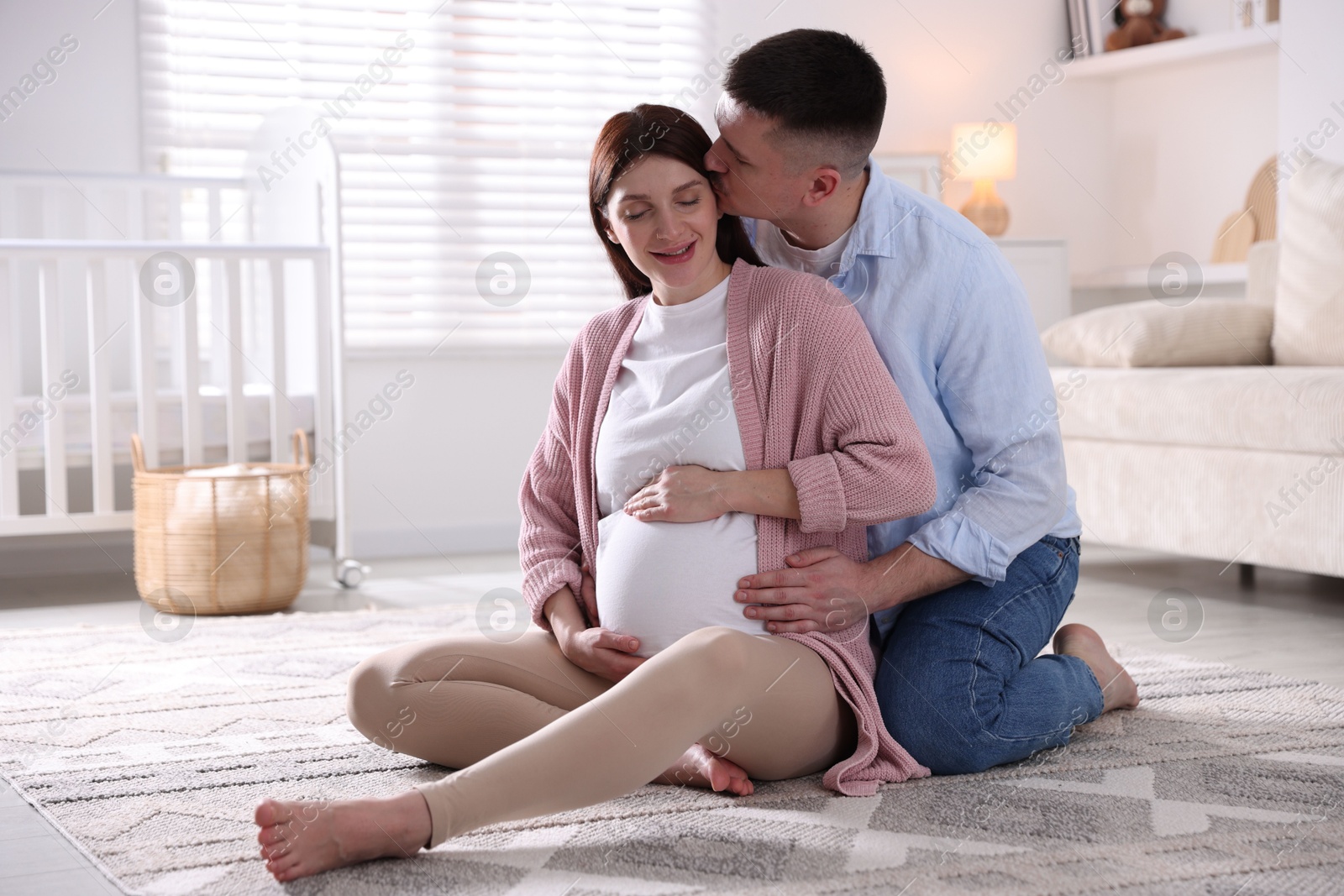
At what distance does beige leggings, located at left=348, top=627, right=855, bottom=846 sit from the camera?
43.5 inches

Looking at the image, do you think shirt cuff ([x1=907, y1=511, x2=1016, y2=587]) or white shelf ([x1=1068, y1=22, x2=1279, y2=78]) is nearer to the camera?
shirt cuff ([x1=907, y1=511, x2=1016, y2=587])

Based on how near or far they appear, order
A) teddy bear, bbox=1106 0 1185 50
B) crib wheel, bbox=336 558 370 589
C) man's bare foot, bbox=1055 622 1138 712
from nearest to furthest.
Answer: man's bare foot, bbox=1055 622 1138 712 < crib wheel, bbox=336 558 370 589 < teddy bear, bbox=1106 0 1185 50

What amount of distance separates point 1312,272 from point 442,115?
2.08 meters

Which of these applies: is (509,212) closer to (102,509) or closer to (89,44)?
(89,44)

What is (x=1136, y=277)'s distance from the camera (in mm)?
3953

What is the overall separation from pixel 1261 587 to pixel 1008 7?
2.09m

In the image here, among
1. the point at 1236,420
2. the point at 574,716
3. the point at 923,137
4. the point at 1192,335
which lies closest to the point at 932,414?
the point at 574,716

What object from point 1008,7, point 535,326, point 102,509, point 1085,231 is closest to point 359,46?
point 535,326

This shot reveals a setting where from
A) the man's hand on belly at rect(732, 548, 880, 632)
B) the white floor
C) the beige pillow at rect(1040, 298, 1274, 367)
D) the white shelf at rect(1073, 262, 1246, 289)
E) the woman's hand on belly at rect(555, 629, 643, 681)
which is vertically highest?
the white shelf at rect(1073, 262, 1246, 289)

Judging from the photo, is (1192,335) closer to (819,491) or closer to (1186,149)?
(1186,149)

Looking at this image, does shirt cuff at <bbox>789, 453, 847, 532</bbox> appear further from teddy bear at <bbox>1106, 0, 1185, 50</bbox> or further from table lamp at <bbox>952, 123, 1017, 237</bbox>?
teddy bear at <bbox>1106, 0, 1185, 50</bbox>

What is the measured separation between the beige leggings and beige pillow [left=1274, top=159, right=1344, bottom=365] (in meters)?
1.72

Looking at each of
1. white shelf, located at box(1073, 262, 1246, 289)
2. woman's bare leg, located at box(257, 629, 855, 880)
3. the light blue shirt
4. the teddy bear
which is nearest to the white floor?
woman's bare leg, located at box(257, 629, 855, 880)

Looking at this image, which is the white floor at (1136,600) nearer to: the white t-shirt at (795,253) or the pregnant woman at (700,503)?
the pregnant woman at (700,503)
